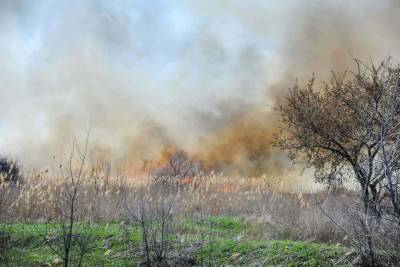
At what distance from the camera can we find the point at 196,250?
9.30 meters

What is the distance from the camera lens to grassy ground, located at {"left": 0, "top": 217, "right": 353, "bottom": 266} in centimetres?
850

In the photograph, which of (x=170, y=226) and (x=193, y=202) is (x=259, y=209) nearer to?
(x=193, y=202)

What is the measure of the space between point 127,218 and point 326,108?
6492 mm

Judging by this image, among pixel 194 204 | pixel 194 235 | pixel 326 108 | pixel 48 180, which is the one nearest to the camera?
pixel 194 235

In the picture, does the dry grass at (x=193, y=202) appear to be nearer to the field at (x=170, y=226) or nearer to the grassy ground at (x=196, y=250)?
the field at (x=170, y=226)

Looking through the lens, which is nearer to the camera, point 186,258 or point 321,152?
point 186,258

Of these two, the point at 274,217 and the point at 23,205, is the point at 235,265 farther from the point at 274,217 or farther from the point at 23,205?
the point at 23,205

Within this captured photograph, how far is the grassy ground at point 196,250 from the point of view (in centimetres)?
850

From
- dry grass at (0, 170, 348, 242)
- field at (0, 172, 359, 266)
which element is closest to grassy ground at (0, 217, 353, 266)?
field at (0, 172, 359, 266)

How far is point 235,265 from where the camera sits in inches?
339

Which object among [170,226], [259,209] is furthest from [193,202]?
[170,226]

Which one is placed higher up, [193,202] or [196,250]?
[193,202]

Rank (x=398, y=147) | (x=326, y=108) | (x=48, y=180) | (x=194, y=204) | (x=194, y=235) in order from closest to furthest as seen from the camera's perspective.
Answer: (x=398, y=147)
(x=194, y=235)
(x=326, y=108)
(x=194, y=204)
(x=48, y=180)

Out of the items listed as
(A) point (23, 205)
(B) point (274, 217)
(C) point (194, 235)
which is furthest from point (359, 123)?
(A) point (23, 205)
